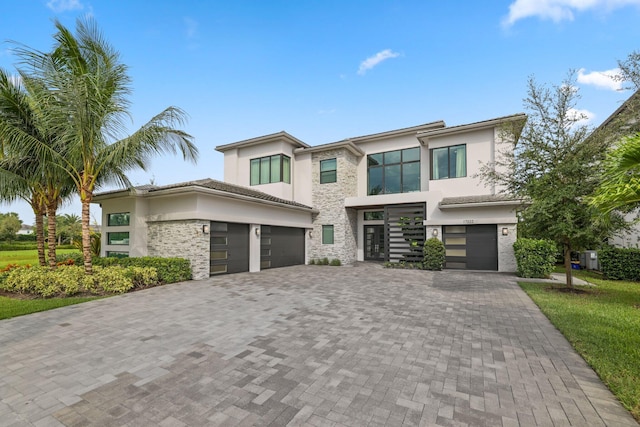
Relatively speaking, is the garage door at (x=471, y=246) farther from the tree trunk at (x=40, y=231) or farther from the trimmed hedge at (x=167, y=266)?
the tree trunk at (x=40, y=231)

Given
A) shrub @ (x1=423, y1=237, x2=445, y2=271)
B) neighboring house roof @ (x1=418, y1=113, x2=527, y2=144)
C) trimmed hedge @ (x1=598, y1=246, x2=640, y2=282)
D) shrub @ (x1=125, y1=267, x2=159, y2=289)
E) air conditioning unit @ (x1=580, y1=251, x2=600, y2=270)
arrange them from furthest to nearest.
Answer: air conditioning unit @ (x1=580, y1=251, x2=600, y2=270) → shrub @ (x1=423, y1=237, x2=445, y2=271) → neighboring house roof @ (x1=418, y1=113, x2=527, y2=144) → trimmed hedge @ (x1=598, y1=246, x2=640, y2=282) → shrub @ (x1=125, y1=267, x2=159, y2=289)

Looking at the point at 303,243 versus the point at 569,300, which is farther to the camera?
the point at 303,243

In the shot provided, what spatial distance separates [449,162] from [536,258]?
637 cm

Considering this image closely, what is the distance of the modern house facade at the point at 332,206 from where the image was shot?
40.4ft

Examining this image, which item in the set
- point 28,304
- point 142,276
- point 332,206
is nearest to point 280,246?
point 332,206

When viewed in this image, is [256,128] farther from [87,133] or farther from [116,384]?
[116,384]

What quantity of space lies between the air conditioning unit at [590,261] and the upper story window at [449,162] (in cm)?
831

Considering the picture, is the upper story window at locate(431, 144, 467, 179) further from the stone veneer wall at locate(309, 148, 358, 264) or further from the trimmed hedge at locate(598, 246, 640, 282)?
the trimmed hedge at locate(598, 246, 640, 282)

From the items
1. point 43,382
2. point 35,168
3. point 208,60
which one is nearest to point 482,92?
point 208,60

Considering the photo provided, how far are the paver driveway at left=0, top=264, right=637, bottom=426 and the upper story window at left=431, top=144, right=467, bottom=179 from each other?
9.55 m

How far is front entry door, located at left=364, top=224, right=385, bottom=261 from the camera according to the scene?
19406 millimetres

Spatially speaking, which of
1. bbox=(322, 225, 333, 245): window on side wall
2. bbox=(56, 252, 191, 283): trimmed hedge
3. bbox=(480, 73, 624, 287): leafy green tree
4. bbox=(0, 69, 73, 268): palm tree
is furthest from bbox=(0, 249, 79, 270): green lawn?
bbox=(480, 73, 624, 287): leafy green tree

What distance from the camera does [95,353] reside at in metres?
4.46

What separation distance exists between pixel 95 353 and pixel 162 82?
1090 centimetres
